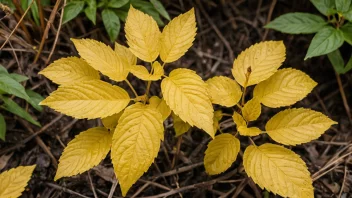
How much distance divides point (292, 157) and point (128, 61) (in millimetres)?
764

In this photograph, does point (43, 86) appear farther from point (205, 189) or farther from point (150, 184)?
point (205, 189)

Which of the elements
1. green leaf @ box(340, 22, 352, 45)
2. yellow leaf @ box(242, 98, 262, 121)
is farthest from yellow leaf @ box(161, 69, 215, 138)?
green leaf @ box(340, 22, 352, 45)

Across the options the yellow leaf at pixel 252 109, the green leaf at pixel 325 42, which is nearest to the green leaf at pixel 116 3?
the yellow leaf at pixel 252 109

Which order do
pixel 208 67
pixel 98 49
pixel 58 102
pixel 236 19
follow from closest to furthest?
pixel 58 102
pixel 98 49
pixel 208 67
pixel 236 19

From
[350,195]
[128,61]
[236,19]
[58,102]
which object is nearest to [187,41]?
[128,61]

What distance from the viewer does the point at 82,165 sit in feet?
4.84

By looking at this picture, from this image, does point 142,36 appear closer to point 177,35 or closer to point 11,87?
point 177,35

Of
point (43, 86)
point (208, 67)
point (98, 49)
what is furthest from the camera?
point (208, 67)

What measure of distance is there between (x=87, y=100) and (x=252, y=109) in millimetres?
658

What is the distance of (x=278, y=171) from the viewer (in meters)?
1.44

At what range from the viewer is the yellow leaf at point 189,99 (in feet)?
4.47

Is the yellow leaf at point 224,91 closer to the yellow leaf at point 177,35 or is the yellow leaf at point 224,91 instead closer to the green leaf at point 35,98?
the yellow leaf at point 177,35

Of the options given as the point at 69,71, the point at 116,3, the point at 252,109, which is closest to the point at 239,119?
the point at 252,109

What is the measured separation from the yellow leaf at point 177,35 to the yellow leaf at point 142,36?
0.03 meters
